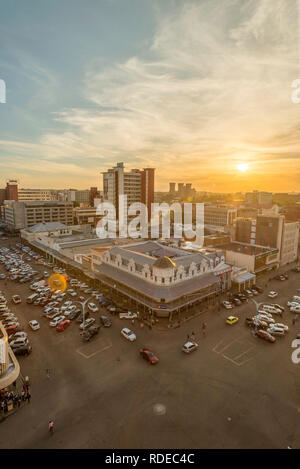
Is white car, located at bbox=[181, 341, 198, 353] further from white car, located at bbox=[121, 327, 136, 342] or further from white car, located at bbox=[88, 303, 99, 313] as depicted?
white car, located at bbox=[88, 303, 99, 313]

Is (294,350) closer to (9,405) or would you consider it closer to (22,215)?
(9,405)

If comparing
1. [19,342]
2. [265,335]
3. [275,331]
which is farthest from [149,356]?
[275,331]

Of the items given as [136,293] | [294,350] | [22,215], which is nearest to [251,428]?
[294,350]

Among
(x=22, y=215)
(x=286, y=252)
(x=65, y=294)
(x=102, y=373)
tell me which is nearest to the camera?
(x=102, y=373)

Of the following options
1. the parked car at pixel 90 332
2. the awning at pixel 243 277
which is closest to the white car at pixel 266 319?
the awning at pixel 243 277

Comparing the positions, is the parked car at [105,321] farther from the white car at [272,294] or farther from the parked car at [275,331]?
the white car at [272,294]

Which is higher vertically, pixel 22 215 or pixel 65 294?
pixel 22 215
